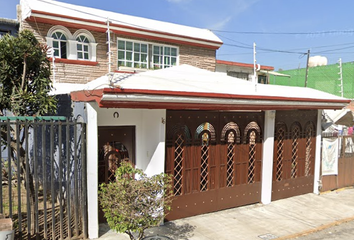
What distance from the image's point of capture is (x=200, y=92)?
6.27m

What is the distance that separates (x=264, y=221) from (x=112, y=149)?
4.17 m

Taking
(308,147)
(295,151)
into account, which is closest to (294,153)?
(295,151)

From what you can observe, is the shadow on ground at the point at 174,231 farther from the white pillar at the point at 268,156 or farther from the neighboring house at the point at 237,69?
the neighboring house at the point at 237,69

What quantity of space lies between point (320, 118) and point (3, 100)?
30.3 ft

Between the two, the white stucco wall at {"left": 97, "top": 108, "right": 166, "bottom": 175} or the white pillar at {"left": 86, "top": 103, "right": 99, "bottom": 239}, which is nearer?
the white pillar at {"left": 86, "top": 103, "right": 99, "bottom": 239}

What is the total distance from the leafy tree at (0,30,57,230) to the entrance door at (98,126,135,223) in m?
1.31

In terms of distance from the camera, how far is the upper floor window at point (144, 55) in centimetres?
1253

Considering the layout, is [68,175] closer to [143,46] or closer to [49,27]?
[49,27]

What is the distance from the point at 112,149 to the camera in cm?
659

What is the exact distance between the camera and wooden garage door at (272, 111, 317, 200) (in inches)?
347

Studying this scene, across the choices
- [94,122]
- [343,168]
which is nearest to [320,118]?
[343,168]

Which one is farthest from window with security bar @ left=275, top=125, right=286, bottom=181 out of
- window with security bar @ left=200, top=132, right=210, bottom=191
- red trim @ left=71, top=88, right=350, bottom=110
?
window with security bar @ left=200, top=132, right=210, bottom=191

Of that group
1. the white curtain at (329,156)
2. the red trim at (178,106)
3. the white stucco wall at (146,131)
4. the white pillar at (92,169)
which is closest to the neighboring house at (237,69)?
the white curtain at (329,156)

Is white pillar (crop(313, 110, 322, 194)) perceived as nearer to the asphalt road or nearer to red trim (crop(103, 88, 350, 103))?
red trim (crop(103, 88, 350, 103))
